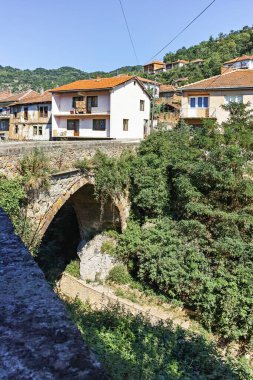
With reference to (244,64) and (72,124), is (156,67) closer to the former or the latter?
(244,64)

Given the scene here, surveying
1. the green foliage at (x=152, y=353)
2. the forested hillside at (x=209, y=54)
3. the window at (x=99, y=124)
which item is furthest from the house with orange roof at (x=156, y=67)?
the green foliage at (x=152, y=353)

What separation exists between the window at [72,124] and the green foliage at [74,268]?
43.0 ft

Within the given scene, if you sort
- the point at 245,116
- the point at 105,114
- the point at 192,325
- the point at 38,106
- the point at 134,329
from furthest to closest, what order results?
the point at 38,106
the point at 105,114
the point at 245,116
the point at 192,325
the point at 134,329

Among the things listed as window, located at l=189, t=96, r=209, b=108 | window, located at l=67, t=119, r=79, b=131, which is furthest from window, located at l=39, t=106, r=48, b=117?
window, located at l=189, t=96, r=209, b=108

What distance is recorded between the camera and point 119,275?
47.4 feet

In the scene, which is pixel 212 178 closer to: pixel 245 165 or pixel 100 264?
pixel 245 165

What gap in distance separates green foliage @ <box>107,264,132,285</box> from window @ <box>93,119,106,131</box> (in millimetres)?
13183

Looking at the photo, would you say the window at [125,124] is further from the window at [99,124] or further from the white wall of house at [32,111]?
the white wall of house at [32,111]

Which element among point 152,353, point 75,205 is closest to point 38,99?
point 75,205

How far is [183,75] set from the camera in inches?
2304

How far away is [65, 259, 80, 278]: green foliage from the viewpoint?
16.2 m

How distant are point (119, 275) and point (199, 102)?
50.6 ft

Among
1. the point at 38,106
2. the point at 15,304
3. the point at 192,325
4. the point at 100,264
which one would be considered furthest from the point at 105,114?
the point at 15,304

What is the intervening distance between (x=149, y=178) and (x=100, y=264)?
451 cm
